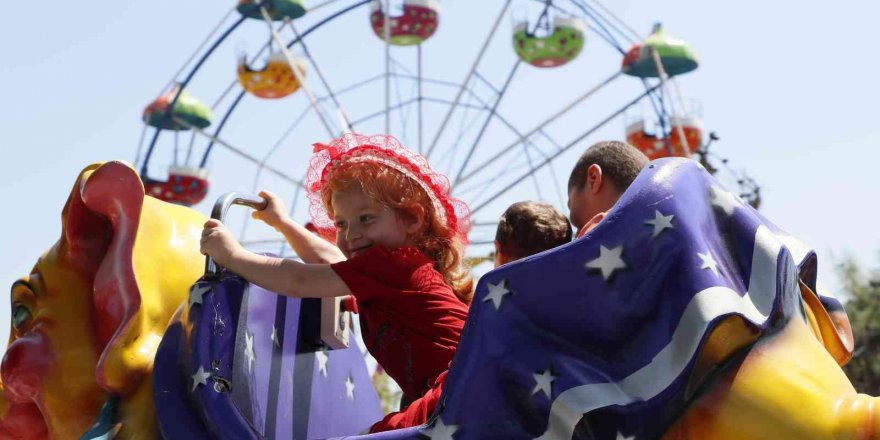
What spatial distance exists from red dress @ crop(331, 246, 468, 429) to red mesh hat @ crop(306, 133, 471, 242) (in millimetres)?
200

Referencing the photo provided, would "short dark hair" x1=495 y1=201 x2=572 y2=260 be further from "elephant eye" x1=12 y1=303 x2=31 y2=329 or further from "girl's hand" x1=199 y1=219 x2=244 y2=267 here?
"elephant eye" x1=12 y1=303 x2=31 y2=329

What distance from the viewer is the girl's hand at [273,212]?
3158 mm

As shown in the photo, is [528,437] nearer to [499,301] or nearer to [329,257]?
[499,301]

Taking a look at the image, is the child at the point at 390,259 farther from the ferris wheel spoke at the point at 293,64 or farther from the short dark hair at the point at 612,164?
the ferris wheel spoke at the point at 293,64

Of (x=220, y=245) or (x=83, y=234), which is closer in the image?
(x=220, y=245)

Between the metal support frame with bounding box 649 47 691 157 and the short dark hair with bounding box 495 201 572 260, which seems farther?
the metal support frame with bounding box 649 47 691 157

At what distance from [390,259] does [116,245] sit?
2.48 feet

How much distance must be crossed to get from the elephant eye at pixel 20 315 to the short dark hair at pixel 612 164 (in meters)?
1.37

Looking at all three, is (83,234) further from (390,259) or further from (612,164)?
(612,164)

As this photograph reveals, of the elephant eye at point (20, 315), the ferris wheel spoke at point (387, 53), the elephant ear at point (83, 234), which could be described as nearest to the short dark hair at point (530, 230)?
the elephant ear at point (83, 234)

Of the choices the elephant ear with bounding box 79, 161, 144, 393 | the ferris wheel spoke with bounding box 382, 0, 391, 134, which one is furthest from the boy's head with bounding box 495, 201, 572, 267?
the ferris wheel spoke with bounding box 382, 0, 391, 134

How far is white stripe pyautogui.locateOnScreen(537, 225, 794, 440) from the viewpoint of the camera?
2055mm

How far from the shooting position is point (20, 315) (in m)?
3.11

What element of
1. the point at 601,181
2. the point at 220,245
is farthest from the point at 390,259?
the point at 601,181
